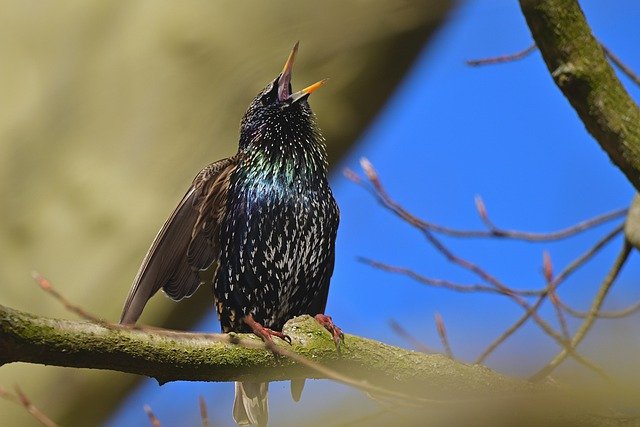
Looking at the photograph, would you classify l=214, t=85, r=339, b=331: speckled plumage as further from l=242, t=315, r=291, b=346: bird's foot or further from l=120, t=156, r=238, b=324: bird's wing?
l=242, t=315, r=291, b=346: bird's foot

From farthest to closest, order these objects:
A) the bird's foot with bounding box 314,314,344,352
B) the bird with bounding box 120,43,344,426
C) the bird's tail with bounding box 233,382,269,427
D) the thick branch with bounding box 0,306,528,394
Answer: the bird's tail with bounding box 233,382,269,427, the bird with bounding box 120,43,344,426, the bird's foot with bounding box 314,314,344,352, the thick branch with bounding box 0,306,528,394

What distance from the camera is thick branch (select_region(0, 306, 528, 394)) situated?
8.29 feet

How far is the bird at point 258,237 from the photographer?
461 cm

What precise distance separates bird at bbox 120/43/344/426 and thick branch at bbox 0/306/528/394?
1162 millimetres

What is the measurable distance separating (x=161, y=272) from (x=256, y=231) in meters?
0.46

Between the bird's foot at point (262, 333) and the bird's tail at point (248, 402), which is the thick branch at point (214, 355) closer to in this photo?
the bird's foot at point (262, 333)

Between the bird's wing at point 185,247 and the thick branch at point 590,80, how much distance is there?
6.88ft

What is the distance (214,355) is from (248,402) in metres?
2.09

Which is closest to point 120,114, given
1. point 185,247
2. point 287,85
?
point 287,85

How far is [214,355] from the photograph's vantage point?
114 inches

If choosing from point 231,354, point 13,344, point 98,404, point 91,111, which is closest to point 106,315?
point 98,404

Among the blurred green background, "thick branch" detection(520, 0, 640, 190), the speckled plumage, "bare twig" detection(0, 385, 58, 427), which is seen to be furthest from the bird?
"thick branch" detection(520, 0, 640, 190)

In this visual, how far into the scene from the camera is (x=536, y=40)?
310 centimetres

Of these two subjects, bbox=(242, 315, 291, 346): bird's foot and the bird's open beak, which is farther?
the bird's open beak
